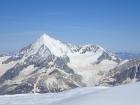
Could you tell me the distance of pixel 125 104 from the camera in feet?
69.2

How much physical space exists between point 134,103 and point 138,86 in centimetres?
511

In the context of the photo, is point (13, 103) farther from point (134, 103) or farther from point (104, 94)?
point (134, 103)

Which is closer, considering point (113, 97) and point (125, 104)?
point (125, 104)

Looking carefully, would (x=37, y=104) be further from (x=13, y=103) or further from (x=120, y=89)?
(x=120, y=89)

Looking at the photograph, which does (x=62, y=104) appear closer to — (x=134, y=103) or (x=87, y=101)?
(x=87, y=101)

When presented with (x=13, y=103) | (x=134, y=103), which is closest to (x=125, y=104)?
(x=134, y=103)

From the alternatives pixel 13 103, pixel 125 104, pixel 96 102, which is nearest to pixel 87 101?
pixel 96 102

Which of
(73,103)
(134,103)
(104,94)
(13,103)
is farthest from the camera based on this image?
(13,103)

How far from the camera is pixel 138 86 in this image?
Answer: 26016 millimetres

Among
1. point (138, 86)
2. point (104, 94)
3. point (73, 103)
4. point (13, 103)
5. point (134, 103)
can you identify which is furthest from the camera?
point (13, 103)

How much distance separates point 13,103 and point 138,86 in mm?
8741

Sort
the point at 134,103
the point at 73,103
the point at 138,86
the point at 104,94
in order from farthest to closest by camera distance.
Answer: the point at 138,86 < the point at 104,94 < the point at 73,103 < the point at 134,103

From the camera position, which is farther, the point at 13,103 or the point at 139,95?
the point at 13,103

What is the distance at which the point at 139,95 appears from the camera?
2275 centimetres
